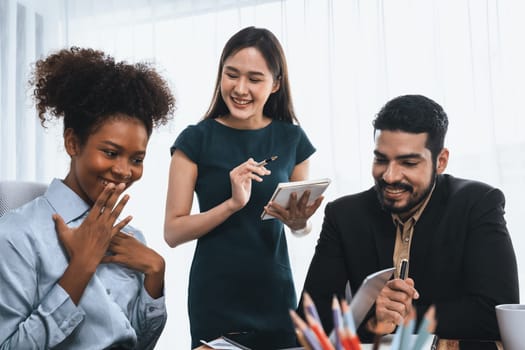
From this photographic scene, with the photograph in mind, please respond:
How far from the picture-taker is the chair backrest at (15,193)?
→ 1292 mm

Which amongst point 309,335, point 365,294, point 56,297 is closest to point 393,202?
point 365,294

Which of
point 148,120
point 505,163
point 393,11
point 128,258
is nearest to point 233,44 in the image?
point 148,120

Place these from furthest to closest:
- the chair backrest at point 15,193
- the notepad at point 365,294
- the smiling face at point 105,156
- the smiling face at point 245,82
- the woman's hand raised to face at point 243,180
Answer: the smiling face at point 245,82 < the woman's hand raised to face at point 243,180 < the chair backrest at point 15,193 < the smiling face at point 105,156 < the notepad at point 365,294

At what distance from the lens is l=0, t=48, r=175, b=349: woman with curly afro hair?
0.96 meters

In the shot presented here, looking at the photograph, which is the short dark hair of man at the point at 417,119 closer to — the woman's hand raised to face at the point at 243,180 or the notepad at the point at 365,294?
the woman's hand raised to face at the point at 243,180

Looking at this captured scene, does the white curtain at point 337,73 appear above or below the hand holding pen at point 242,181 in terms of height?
above

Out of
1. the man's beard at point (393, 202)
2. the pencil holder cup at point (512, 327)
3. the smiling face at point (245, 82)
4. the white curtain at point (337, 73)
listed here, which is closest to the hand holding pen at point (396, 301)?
the pencil holder cup at point (512, 327)

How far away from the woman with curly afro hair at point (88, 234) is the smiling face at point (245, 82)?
0.37m

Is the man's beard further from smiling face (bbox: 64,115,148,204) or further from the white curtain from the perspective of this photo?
the white curtain

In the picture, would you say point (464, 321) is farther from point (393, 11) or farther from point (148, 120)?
point (393, 11)

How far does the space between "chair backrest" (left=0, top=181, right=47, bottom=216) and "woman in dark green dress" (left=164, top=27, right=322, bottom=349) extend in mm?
444

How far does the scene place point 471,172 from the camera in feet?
8.09

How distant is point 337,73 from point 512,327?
2.00m

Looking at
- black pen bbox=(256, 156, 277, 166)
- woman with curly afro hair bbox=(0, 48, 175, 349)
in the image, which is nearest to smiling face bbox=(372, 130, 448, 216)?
black pen bbox=(256, 156, 277, 166)
